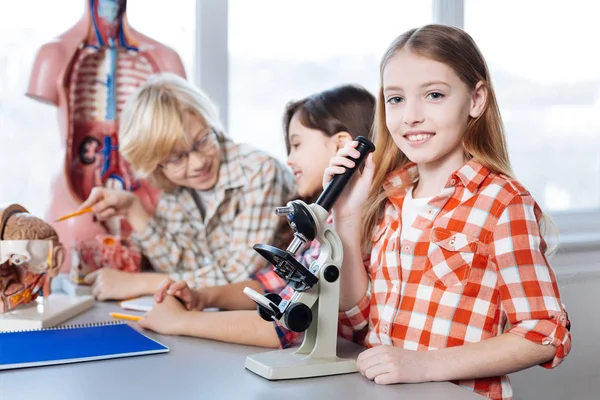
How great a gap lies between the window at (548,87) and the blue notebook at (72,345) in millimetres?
1634

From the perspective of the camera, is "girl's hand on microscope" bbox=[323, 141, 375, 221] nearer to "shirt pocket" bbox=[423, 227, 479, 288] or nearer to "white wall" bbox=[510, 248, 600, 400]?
"shirt pocket" bbox=[423, 227, 479, 288]

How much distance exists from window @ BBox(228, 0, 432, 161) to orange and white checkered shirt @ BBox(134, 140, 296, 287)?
389 millimetres

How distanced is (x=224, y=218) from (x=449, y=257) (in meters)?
0.78

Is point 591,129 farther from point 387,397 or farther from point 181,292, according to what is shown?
point 387,397

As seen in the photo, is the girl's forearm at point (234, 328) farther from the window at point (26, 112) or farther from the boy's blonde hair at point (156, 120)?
the window at point (26, 112)

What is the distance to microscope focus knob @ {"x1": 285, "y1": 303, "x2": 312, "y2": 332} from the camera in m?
0.99

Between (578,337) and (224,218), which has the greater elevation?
(224,218)

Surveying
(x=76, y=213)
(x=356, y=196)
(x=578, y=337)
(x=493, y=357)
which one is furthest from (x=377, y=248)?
(x=578, y=337)

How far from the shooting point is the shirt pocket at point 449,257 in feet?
3.61

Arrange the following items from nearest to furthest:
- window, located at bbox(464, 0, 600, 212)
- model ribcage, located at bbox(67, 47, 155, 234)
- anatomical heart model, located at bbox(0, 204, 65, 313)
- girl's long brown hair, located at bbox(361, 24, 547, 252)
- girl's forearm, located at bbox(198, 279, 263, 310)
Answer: girl's long brown hair, located at bbox(361, 24, 547, 252), anatomical heart model, located at bbox(0, 204, 65, 313), girl's forearm, located at bbox(198, 279, 263, 310), model ribcage, located at bbox(67, 47, 155, 234), window, located at bbox(464, 0, 600, 212)

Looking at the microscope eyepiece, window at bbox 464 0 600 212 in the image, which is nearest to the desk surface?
the microscope eyepiece

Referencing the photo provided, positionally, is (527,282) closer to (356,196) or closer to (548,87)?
(356,196)

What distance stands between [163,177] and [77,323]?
53 centimetres

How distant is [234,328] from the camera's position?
1207 millimetres
